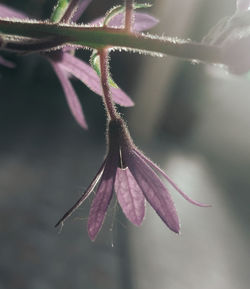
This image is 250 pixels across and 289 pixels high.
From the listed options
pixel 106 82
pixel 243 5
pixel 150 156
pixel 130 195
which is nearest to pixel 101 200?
pixel 130 195

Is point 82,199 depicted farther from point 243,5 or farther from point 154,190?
point 243,5

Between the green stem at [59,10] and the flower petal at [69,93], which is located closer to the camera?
the green stem at [59,10]

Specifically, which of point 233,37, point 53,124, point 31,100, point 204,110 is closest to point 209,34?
point 233,37

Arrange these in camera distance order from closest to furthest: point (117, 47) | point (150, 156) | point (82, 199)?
1. point (117, 47)
2. point (82, 199)
3. point (150, 156)

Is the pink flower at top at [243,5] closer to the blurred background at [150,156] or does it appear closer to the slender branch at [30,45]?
the slender branch at [30,45]

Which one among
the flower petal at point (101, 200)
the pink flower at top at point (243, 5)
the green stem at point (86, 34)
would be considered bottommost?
the flower petal at point (101, 200)

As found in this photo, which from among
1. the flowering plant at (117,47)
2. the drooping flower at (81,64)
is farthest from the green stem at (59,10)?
the drooping flower at (81,64)

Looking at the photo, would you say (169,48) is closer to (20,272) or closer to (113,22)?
(113,22)

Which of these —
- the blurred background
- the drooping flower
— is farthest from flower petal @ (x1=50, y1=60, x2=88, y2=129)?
the blurred background
